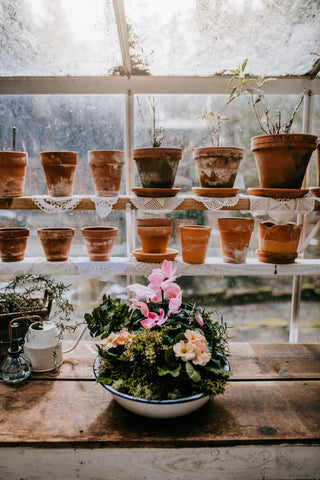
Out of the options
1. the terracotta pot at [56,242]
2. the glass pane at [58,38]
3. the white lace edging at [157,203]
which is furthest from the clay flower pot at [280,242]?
the glass pane at [58,38]

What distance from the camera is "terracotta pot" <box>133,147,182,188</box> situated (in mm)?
1554

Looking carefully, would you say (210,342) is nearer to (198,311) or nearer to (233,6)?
(198,311)

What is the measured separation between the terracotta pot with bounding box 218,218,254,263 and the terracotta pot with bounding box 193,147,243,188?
0.58 feet

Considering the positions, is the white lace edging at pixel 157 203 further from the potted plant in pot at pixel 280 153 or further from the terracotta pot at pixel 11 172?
the terracotta pot at pixel 11 172

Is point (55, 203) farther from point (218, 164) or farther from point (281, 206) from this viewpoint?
point (281, 206)

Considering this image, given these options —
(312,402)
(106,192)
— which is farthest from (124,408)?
(106,192)

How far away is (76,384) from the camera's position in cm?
131

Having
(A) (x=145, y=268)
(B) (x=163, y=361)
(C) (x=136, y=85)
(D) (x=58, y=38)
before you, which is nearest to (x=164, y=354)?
(B) (x=163, y=361)

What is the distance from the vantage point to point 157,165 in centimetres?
157

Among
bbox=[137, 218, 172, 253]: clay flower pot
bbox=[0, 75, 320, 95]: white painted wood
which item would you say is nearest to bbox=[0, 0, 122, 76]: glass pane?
bbox=[0, 75, 320, 95]: white painted wood

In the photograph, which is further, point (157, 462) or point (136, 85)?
point (136, 85)

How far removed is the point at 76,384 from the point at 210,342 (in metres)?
0.53

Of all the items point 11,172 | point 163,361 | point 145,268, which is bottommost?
point 163,361

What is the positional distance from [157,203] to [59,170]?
1.55 ft
